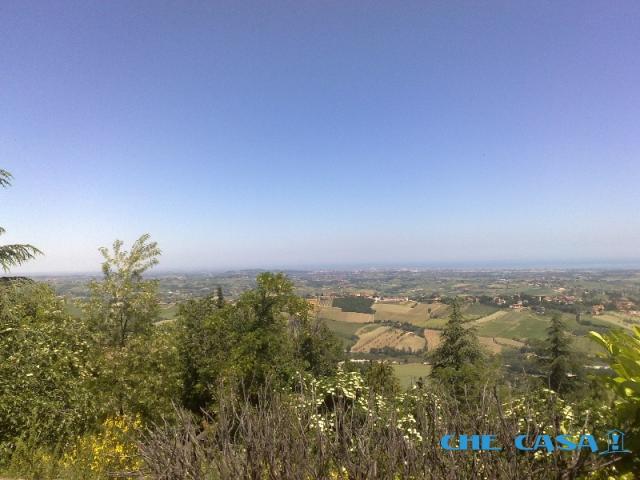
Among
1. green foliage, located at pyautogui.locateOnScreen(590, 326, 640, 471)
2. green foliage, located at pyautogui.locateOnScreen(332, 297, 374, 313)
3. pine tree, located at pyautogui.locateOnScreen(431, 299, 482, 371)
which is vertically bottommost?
green foliage, located at pyautogui.locateOnScreen(332, 297, 374, 313)

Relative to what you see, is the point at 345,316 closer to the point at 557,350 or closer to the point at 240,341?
the point at 557,350

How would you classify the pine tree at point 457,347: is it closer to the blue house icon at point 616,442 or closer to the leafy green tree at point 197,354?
the leafy green tree at point 197,354

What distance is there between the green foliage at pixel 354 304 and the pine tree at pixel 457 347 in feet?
222

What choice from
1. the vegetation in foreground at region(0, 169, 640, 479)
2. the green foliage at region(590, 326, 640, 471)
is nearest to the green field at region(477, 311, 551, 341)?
the vegetation in foreground at region(0, 169, 640, 479)

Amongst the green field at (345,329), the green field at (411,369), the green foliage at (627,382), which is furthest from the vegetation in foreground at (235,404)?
the green field at (345,329)

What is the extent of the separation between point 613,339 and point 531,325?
7096 cm

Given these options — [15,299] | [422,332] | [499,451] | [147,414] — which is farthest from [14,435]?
[422,332]

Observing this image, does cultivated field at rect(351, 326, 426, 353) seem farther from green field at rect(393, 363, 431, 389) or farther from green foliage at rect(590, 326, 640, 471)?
green foliage at rect(590, 326, 640, 471)

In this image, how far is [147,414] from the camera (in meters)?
9.99

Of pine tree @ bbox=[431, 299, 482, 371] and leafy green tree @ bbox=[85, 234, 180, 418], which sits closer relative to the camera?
leafy green tree @ bbox=[85, 234, 180, 418]

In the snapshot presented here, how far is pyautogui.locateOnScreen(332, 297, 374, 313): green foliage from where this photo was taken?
9179 cm

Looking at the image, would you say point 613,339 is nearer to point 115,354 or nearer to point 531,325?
point 115,354

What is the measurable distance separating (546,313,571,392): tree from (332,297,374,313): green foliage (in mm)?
69963

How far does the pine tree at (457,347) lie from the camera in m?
22.7
